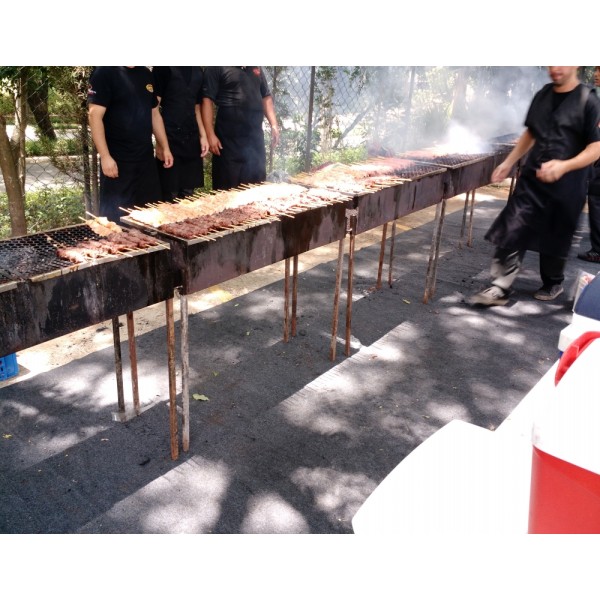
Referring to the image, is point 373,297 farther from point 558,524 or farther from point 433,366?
point 558,524

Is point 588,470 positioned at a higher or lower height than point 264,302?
higher

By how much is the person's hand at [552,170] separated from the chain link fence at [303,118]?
194 centimetres

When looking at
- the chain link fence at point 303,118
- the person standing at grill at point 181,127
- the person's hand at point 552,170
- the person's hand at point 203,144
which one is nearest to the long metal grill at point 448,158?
the chain link fence at point 303,118

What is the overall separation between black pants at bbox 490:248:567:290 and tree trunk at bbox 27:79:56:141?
536 cm

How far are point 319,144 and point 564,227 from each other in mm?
5857

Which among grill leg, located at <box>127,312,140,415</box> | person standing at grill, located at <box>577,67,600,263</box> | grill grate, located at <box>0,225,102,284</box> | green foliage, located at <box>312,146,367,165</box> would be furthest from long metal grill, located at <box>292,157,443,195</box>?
green foliage, located at <box>312,146,367,165</box>

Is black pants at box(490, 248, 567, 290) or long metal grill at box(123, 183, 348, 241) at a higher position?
long metal grill at box(123, 183, 348, 241)


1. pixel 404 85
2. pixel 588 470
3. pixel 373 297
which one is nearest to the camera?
pixel 588 470

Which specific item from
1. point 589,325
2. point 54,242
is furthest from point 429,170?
point 54,242

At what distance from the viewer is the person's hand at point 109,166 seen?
16.1 feet

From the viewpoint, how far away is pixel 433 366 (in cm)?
482

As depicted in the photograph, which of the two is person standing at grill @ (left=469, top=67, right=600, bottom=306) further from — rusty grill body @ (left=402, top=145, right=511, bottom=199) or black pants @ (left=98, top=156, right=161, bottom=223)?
black pants @ (left=98, top=156, right=161, bottom=223)

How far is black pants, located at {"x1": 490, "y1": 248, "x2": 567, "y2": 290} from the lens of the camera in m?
6.11

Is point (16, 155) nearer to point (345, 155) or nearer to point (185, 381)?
point (185, 381)
